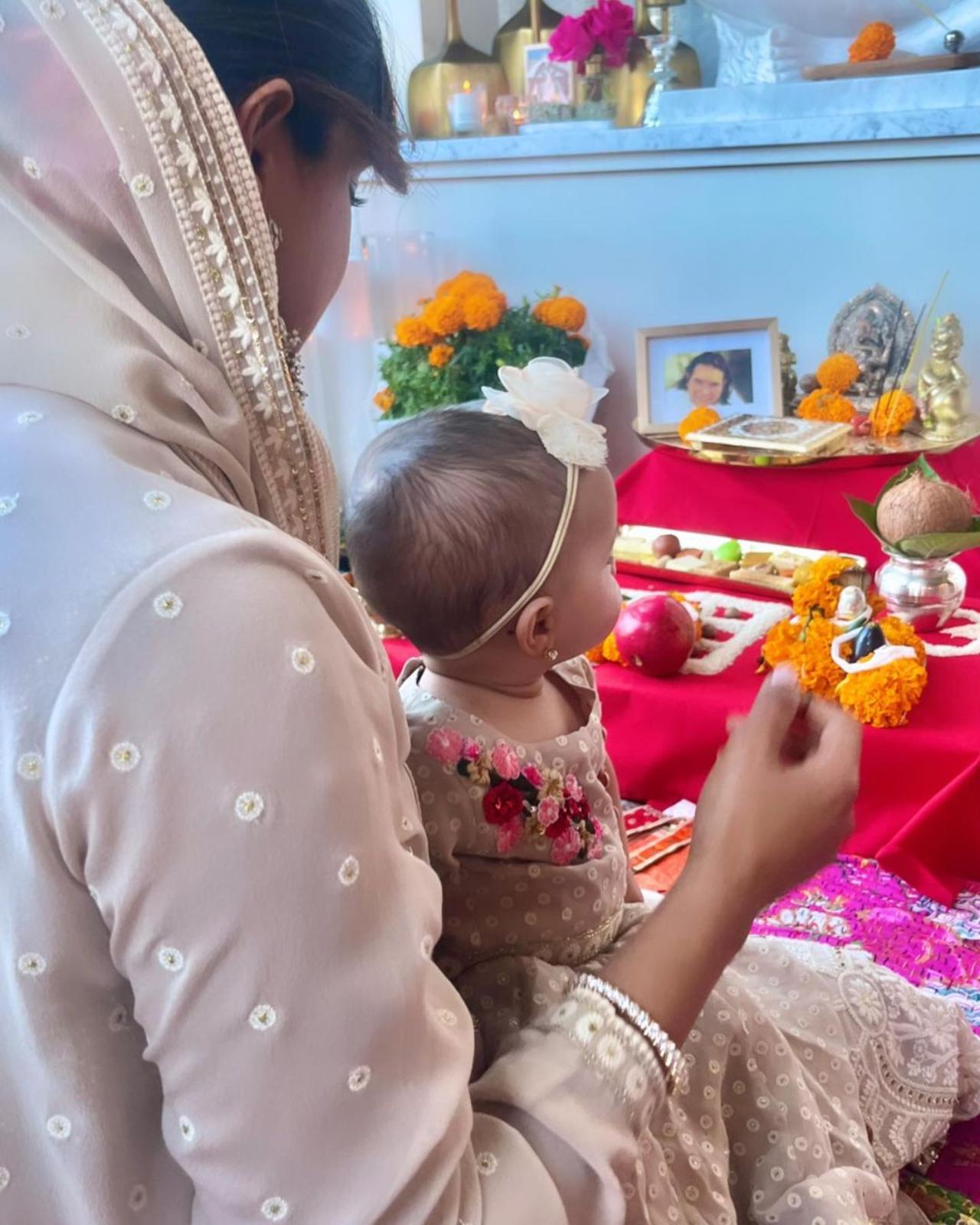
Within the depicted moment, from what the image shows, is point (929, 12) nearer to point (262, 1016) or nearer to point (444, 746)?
point (444, 746)

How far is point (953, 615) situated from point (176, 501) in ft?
4.96

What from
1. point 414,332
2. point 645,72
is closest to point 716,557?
point 414,332

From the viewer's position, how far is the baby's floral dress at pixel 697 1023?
3.05 feet

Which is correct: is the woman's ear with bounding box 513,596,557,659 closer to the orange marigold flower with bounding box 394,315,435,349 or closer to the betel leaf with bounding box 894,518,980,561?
the betel leaf with bounding box 894,518,980,561

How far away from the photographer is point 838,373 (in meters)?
2.67

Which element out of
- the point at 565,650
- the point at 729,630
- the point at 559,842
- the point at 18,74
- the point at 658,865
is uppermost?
the point at 18,74

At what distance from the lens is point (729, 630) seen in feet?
6.05

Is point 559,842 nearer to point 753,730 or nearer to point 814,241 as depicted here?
point 753,730

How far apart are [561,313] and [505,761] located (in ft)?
7.39

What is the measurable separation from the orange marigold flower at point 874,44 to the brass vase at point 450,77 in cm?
106

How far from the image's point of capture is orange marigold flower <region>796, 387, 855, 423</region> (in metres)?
2.51

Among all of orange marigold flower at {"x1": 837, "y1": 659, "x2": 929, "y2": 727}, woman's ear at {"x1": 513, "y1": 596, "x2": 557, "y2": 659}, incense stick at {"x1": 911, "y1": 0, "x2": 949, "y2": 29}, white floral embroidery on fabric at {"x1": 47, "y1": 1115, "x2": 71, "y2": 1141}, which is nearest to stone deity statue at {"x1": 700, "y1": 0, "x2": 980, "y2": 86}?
incense stick at {"x1": 911, "y1": 0, "x2": 949, "y2": 29}

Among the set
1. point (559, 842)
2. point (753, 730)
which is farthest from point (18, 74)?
point (559, 842)

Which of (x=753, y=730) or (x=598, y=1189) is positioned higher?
(x=753, y=730)
